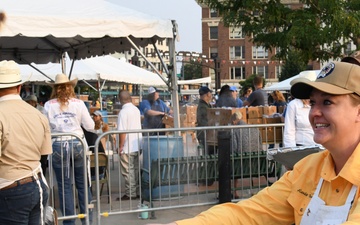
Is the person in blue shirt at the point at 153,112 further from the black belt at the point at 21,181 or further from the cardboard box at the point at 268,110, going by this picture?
the black belt at the point at 21,181

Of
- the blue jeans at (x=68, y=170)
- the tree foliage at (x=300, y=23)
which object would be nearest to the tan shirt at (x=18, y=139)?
the blue jeans at (x=68, y=170)

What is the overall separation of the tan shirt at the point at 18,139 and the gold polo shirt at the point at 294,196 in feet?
8.29

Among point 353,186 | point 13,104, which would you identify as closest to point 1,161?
point 13,104

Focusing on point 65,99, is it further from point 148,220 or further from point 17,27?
point 148,220

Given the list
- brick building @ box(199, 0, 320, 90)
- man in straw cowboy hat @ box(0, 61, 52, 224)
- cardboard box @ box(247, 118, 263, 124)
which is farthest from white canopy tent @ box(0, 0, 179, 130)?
brick building @ box(199, 0, 320, 90)

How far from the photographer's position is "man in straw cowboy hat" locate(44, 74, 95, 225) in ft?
22.9

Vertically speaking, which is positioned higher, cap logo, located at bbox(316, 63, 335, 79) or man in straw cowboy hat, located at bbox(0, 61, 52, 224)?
cap logo, located at bbox(316, 63, 335, 79)

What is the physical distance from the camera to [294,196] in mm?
2443

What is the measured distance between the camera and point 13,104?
15.2 ft

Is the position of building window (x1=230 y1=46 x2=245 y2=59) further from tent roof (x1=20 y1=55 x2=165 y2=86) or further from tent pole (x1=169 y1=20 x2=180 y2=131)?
tent pole (x1=169 y1=20 x2=180 y2=131)

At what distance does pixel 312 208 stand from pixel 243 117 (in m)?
8.24

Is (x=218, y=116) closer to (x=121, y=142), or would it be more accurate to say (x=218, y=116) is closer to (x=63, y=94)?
(x=121, y=142)

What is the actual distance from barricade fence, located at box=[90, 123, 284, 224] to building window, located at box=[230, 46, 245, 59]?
82.2m

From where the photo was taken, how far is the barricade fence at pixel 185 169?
7305 mm
